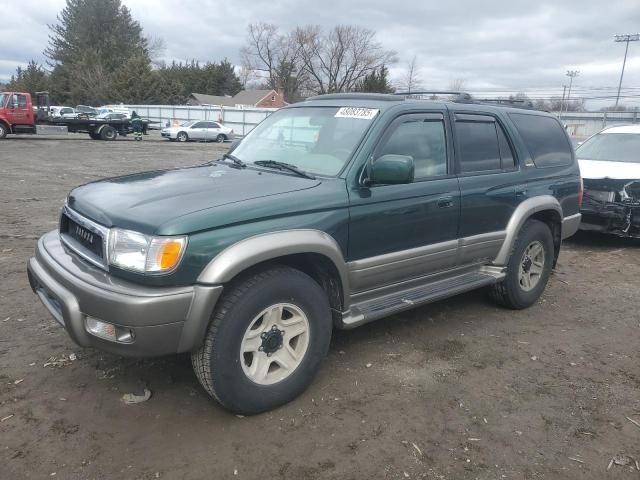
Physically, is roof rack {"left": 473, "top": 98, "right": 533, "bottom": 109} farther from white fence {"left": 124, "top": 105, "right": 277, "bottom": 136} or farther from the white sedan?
white fence {"left": 124, "top": 105, "right": 277, "bottom": 136}

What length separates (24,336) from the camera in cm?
393

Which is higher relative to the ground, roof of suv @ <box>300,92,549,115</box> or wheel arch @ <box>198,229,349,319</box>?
roof of suv @ <box>300,92,549,115</box>

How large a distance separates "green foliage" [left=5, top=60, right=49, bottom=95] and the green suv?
232 ft

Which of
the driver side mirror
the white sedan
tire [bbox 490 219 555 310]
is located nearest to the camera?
the driver side mirror

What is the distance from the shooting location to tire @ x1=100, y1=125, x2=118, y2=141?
90.7ft

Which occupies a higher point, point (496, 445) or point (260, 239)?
point (260, 239)

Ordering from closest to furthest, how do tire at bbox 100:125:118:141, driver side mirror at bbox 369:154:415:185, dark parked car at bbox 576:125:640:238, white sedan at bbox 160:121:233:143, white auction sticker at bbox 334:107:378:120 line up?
driver side mirror at bbox 369:154:415:185 → white auction sticker at bbox 334:107:378:120 → dark parked car at bbox 576:125:640:238 → tire at bbox 100:125:118:141 → white sedan at bbox 160:121:233:143

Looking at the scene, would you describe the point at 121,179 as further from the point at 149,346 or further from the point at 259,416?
the point at 259,416

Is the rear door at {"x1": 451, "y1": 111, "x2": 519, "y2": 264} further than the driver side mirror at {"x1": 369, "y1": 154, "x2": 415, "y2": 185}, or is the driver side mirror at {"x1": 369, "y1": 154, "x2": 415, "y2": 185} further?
the rear door at {"x1": 451, "y1": 111, "x2": 519, "y2": 264}

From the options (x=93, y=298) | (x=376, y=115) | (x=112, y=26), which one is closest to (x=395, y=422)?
(x=93, y=298)

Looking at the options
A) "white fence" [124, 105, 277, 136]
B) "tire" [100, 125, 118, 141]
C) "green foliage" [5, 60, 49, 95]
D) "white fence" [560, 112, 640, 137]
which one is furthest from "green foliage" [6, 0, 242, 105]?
"white fence" [560, 112, 640, 137]

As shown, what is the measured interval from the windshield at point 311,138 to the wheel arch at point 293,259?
608mm

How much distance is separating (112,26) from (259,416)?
74.0 m

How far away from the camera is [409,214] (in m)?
3.66
